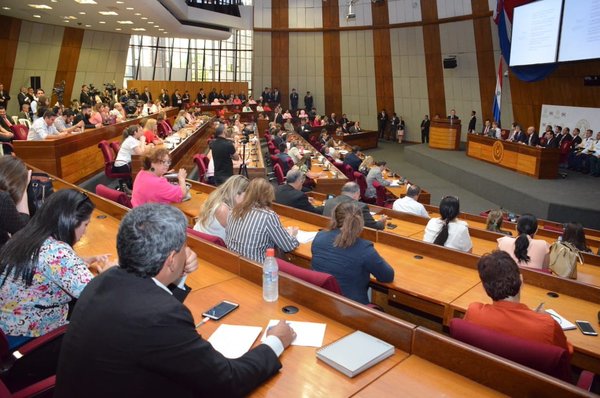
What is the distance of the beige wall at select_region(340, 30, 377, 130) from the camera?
19188 mm

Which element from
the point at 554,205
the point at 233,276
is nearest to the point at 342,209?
the point at 233,276

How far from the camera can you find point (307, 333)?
6.35 ft

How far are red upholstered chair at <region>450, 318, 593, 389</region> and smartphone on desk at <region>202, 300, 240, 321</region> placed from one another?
3.37ft

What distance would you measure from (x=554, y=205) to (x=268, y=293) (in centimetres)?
734

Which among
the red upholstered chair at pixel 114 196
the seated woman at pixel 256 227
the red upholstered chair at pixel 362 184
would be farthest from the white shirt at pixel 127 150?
the seated woman at pixel 256 227

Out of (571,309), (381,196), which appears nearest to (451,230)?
(571,309)

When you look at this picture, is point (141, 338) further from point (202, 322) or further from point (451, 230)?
point (451, 230)

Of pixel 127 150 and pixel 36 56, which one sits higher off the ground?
pixel 36 56

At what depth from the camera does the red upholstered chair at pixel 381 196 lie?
7.62 metres

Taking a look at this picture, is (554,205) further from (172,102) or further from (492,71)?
(172,102)

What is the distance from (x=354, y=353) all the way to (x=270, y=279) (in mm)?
622

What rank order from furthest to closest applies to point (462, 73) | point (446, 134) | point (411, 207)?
point (462, 73) → point (446, 134) → point (411, 207)

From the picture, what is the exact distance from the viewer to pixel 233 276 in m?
2.60

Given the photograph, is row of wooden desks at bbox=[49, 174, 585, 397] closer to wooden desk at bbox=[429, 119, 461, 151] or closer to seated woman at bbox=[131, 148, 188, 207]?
seated woman at bbox=[131, 148, 188, 207]
